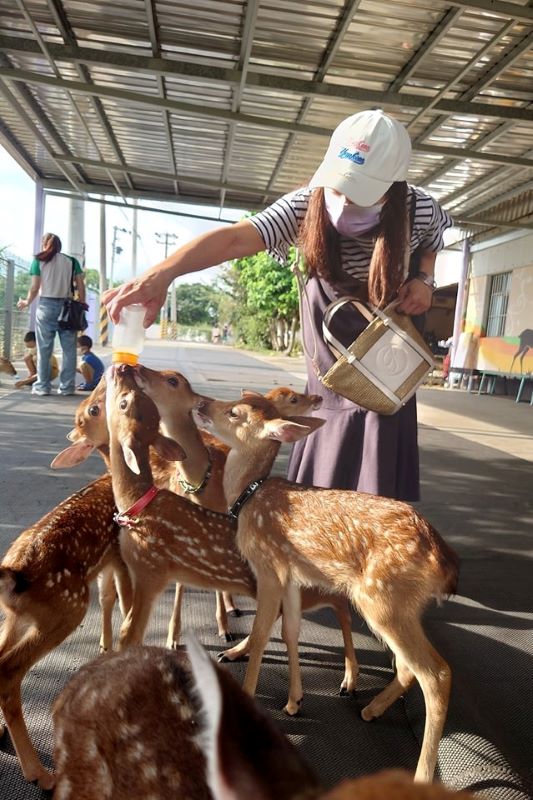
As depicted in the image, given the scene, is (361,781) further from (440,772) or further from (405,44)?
(405,44)

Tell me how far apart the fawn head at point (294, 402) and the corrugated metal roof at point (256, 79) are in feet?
12.2

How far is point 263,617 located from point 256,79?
20.7 feet

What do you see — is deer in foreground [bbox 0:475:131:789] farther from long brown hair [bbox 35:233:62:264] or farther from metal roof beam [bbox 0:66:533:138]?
→ long brown hair [bbox 35:233:62:264]

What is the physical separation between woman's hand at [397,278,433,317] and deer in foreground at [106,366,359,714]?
1.04m

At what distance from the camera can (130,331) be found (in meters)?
2.18

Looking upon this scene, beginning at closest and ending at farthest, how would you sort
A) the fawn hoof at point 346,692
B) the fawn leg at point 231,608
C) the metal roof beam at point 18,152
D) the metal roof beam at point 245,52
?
the fawn hoof at point 346,692
the fawn leg at point 231,608
the metal roof beam at point 245,52
the metal roof beam at point 18,152

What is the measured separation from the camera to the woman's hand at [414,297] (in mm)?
2475

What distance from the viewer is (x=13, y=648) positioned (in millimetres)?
1981

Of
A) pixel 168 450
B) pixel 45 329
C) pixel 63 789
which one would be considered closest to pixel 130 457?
pixel 168 450

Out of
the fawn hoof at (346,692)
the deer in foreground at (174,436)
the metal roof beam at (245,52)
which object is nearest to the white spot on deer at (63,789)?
the deer in foreground at (174,436)

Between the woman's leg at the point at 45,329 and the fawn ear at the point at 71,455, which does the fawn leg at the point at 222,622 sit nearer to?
the fawn ear at the point at 71,455

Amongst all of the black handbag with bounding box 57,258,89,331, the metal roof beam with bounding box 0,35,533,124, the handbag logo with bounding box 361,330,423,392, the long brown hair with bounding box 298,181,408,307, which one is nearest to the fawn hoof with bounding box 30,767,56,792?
the handbag logo with bounding box 361,330,423,392

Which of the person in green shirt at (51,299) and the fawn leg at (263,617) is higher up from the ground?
the person in green shirt at (51,299)

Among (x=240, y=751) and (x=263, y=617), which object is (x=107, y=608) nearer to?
(x=263, y=617)
